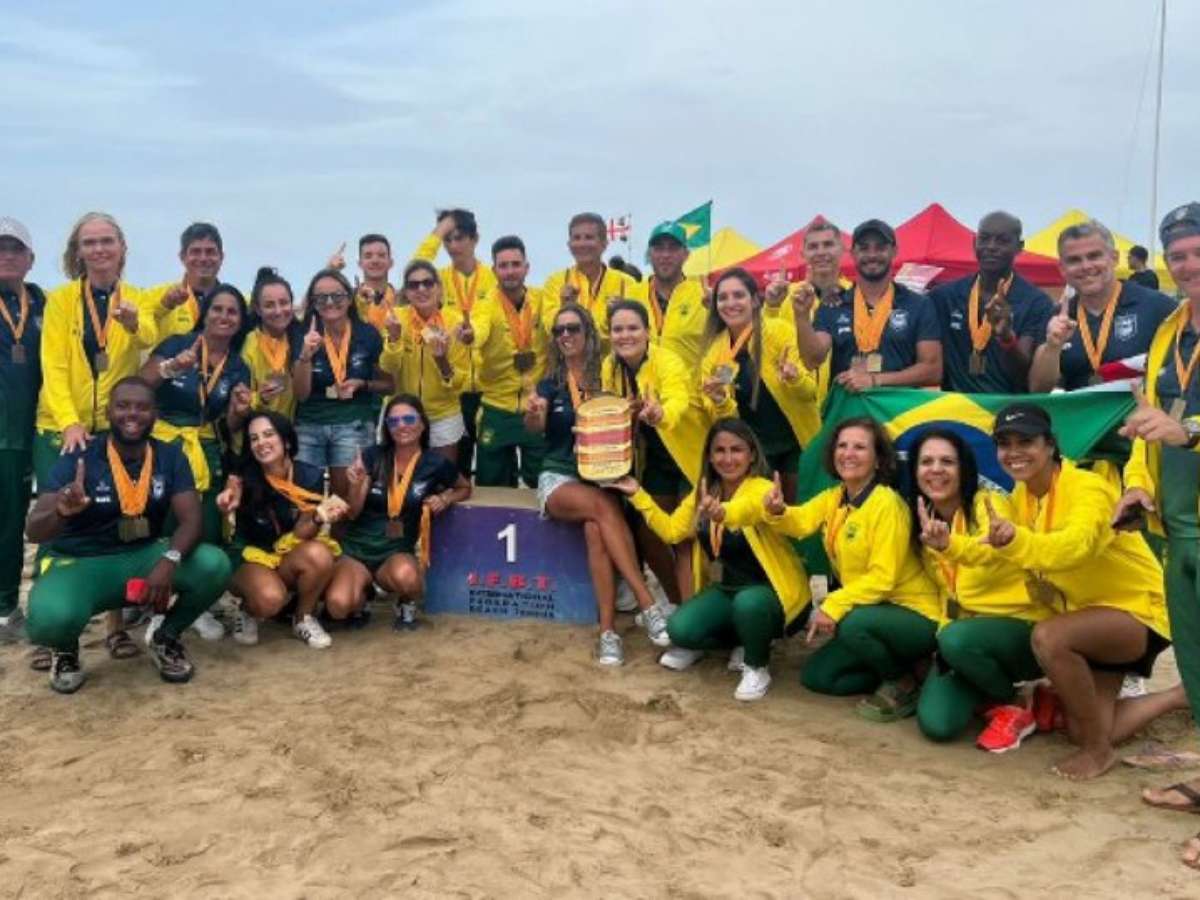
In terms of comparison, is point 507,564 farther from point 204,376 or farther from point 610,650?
point 204,376

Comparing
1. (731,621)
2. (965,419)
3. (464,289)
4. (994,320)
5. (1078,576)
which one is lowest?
(731,621)

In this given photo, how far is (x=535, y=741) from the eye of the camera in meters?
4.36

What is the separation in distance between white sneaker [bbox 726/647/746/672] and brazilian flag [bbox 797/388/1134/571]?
2.06ft

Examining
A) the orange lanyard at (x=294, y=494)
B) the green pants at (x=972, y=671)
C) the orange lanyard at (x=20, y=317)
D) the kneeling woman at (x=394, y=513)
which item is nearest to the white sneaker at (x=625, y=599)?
the kneeling woman at (x=394, y=513)

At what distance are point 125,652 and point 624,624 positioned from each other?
8.86 ft

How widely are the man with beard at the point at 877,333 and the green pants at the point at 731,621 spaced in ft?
4.22

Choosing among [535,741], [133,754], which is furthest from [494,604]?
[133,754]

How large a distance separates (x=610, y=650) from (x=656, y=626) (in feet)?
1.00

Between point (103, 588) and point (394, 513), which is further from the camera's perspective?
point (394, 513)

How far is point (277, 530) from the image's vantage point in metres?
5.78

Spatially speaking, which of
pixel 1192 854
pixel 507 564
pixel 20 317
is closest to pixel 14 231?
pixel 20 317

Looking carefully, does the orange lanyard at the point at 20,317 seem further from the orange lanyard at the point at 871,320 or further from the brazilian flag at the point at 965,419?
the orange lanyard at the point at 871,320

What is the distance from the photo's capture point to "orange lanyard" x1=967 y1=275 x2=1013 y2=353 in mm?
5324

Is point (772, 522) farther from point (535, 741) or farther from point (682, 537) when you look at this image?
point (535, 741)
